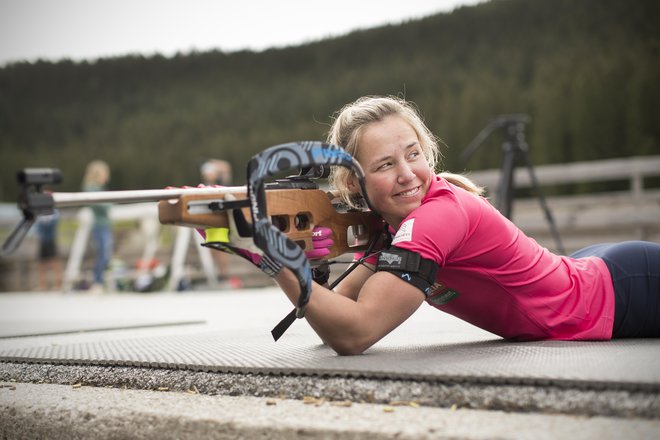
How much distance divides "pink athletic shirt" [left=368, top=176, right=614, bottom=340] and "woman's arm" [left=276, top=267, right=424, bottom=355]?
4.9 inches

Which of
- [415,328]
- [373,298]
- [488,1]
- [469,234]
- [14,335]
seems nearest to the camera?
[373,298]

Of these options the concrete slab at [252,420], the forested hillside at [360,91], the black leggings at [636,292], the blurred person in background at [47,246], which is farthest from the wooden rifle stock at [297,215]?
the forested hillside at [360,91]

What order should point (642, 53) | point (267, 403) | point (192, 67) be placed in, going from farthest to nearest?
1. point (192, 67)
2. point (642, 53)
3. point (267, 403)

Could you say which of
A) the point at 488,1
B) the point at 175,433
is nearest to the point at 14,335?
the point at 175,433

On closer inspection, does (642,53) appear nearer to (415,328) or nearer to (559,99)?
(559,99)

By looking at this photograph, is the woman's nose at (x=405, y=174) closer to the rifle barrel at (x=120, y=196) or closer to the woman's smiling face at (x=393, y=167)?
the woman's smiling face at (x=393, y=167)

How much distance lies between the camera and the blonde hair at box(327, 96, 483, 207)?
6.66ft

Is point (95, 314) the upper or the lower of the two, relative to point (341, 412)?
lower

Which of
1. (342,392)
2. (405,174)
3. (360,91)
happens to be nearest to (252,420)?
(342,392)

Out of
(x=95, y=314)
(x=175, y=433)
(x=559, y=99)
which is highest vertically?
(x=559, y=99)

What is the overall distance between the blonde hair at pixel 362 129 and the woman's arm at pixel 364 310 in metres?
0.34

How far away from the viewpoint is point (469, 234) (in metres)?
1.94

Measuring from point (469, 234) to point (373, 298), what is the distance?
0.36 metres

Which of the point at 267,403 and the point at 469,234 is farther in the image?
the point at 469,234
